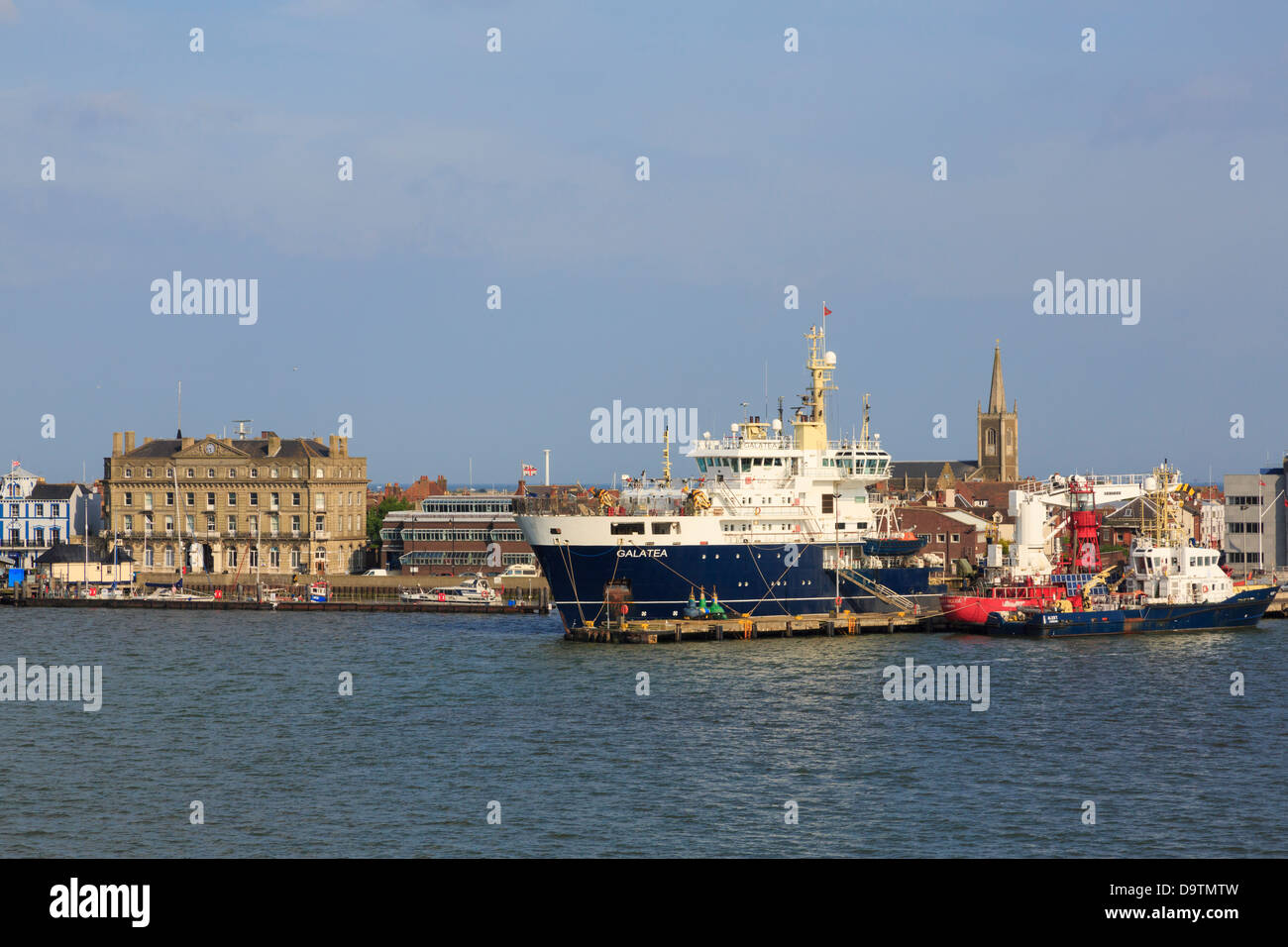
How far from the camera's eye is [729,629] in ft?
199

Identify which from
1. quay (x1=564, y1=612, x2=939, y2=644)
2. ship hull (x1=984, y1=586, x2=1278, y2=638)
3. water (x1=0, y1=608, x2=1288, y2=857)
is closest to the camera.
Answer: water (x1=0, y1=608, x2=1288, y2=857)

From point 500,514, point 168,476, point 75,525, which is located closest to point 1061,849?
point 500,514

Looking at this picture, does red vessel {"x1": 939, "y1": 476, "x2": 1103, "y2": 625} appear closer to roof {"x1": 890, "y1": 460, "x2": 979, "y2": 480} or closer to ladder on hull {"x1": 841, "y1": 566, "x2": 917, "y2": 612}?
ladder on hull {"x1": 841, "y1": 566, "x2": 917, "y2": 612}

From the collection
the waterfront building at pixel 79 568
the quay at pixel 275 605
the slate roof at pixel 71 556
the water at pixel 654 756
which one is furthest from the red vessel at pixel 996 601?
the slate roof at pixel 71 556

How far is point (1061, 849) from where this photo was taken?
86.9 ft

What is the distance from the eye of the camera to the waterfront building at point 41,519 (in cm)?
11281

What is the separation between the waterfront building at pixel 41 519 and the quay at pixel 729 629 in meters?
66.6

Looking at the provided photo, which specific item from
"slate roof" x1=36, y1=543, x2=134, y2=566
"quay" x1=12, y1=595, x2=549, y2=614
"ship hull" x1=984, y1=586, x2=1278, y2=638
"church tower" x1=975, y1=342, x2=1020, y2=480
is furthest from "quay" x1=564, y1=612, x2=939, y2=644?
"church tower" x1=975, y1=342, x2=1020, y2=480

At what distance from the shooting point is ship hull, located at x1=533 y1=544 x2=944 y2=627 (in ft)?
195

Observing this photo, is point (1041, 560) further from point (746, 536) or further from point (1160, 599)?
point (746, 536)

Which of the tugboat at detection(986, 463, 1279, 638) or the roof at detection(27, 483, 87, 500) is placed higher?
the roof at detection(27, 483, 87, 500)

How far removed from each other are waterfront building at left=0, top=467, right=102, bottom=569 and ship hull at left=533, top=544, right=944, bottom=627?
65933mm

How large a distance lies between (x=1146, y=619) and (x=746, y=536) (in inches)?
727
